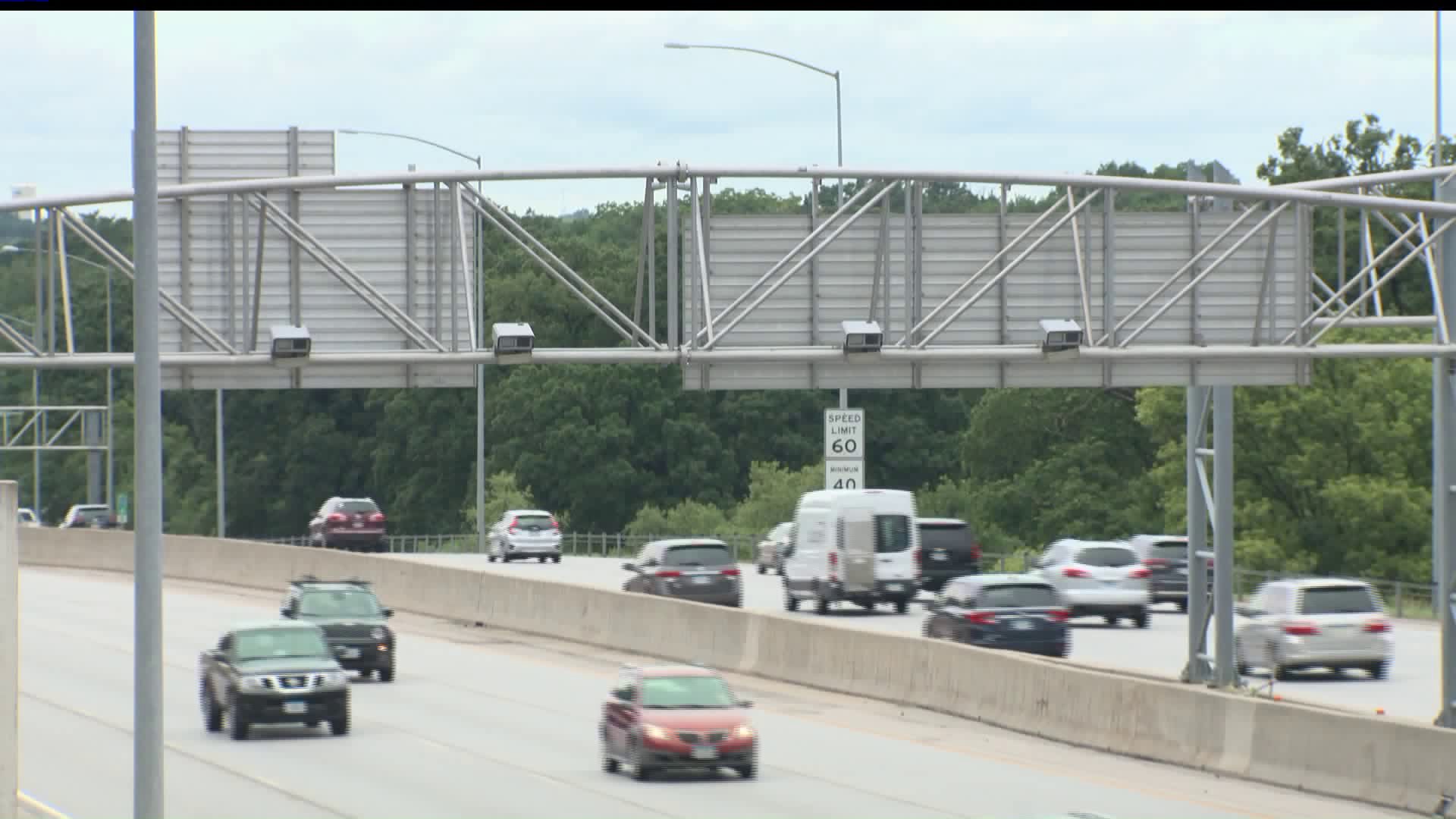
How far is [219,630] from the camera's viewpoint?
152 feet

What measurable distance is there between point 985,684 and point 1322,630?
22.0 feet

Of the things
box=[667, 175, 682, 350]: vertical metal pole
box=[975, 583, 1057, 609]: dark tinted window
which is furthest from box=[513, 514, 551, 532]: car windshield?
box=[667, 175, 682, 350]: vertical metal pole

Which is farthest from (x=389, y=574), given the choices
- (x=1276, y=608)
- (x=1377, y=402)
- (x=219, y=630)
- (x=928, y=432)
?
(x=928, y=432)

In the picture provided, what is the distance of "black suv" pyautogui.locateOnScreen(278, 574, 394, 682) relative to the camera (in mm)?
35656

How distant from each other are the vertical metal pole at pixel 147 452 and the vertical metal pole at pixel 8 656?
14.6ft

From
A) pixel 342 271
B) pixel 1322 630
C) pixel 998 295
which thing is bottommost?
pixel 1322 630

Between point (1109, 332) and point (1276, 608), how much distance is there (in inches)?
393

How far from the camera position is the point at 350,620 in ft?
118

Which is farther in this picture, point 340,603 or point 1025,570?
point 1025,570

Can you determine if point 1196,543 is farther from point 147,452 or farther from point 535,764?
point 147,452

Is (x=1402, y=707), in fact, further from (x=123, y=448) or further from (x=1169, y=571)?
(x=123, y=448)

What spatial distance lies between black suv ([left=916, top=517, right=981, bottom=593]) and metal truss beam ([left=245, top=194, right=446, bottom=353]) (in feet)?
81.0

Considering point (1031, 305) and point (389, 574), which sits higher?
point (1031, 305)

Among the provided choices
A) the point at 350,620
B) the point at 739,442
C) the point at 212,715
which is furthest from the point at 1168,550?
the point at 739,442
